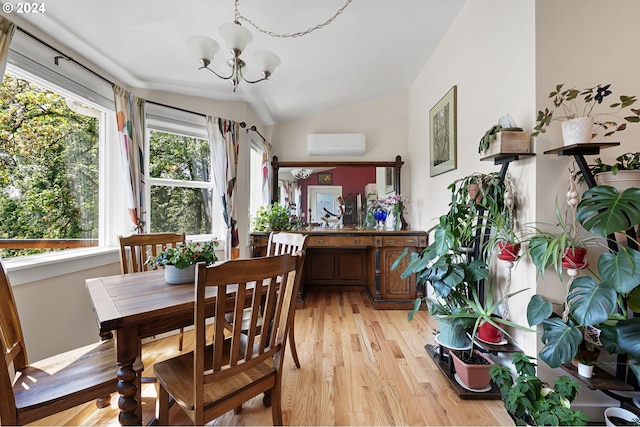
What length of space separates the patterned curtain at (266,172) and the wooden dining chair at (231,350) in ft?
7.55

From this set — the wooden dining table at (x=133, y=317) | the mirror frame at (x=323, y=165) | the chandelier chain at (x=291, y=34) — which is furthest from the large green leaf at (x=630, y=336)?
the mirror frame at (x=323, y=165)

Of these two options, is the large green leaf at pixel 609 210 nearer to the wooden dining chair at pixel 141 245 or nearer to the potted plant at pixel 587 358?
the potted plant at pixel 587 358

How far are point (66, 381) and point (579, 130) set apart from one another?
2.53m

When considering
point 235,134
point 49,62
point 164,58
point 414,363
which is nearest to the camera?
point 49,62

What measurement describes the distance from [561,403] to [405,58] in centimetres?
286

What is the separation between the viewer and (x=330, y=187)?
11.9 feet

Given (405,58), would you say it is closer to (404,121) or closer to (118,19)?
(404,121)

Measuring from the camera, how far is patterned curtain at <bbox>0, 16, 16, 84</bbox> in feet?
4.50

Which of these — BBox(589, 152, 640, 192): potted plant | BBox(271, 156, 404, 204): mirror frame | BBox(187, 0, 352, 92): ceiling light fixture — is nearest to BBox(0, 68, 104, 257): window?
BBox(187, 0, 352, 92): ceiling light fixture

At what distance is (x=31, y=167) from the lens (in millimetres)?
1714

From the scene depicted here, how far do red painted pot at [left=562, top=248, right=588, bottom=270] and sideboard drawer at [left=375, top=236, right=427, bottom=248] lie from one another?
167 centimetres

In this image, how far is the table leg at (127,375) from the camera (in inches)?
40.4

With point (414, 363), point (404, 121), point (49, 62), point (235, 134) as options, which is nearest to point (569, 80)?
point (414, 363)

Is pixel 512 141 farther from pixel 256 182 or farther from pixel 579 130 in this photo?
pixel 256 182
